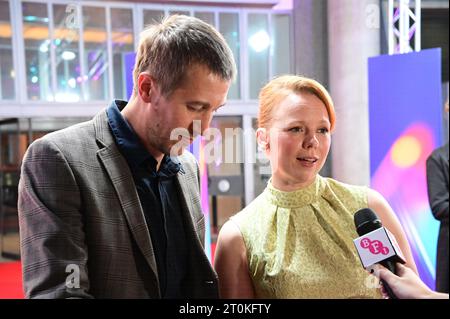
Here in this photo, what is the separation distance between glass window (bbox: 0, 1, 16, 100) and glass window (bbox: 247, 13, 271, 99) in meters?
0.61

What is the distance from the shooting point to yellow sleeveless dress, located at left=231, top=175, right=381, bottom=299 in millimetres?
1102

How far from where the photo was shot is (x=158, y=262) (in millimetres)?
971

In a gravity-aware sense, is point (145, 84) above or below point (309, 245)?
above

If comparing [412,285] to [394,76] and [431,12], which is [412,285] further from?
[431,12]

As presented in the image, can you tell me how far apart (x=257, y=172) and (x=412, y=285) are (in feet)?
1.64

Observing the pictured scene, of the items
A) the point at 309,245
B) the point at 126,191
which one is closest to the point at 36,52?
the point at 126,191

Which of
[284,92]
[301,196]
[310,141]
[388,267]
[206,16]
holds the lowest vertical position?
[388,267]

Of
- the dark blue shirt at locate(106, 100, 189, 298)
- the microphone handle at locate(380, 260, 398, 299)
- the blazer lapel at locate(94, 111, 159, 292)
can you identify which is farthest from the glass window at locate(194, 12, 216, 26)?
the microphone handle at locate(380, 260, 398, 299)

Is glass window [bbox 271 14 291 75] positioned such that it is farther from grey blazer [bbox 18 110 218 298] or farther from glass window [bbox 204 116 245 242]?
grey blazer [bbox 18 110 218 298]

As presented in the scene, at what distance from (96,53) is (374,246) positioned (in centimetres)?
87

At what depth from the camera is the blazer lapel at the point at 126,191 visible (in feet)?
3.01

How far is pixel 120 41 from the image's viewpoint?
136cm

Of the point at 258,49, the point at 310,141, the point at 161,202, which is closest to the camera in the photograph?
the point at 161,202

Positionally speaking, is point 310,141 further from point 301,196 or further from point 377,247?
point 377,247
